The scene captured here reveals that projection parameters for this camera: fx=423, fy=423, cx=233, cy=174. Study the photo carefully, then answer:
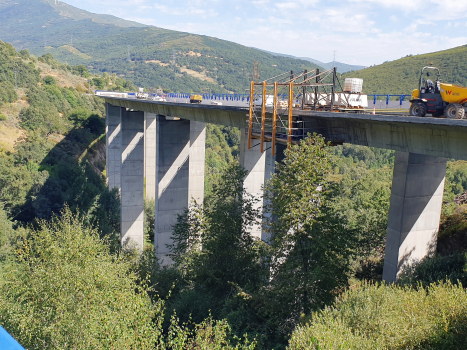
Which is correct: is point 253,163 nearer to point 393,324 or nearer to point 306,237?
point 306,237

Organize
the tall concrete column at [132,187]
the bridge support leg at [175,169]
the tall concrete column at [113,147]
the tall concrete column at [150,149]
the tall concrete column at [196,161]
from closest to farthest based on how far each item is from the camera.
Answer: the bridge support leg at [175,169] < the tall concrete column at [196,161] < the tall concrete column at [132,187] < the tall concrete column at [150,149] < the tall concrete column at [113,147]

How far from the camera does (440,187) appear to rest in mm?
15289

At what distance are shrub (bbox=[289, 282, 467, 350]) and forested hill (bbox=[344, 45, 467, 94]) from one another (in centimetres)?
6039

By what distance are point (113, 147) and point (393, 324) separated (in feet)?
159

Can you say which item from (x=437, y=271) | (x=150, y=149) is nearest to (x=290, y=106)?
(x=437, y=271)

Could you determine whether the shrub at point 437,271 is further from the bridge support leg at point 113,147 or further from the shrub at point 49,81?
the shrub at point 49,81

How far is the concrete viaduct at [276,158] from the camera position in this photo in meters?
12.9

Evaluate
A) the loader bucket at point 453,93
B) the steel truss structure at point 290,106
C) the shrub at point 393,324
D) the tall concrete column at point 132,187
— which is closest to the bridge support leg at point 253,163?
the steel truss structure at point 290,106

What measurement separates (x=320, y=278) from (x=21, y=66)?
82796mm

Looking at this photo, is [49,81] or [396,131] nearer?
[396,131]

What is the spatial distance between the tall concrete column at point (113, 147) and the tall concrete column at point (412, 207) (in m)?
42.8

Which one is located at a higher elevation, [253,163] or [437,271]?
[253,163]

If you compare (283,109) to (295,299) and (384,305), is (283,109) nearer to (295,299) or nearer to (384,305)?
(295,299)

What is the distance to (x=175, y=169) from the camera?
3266cm
